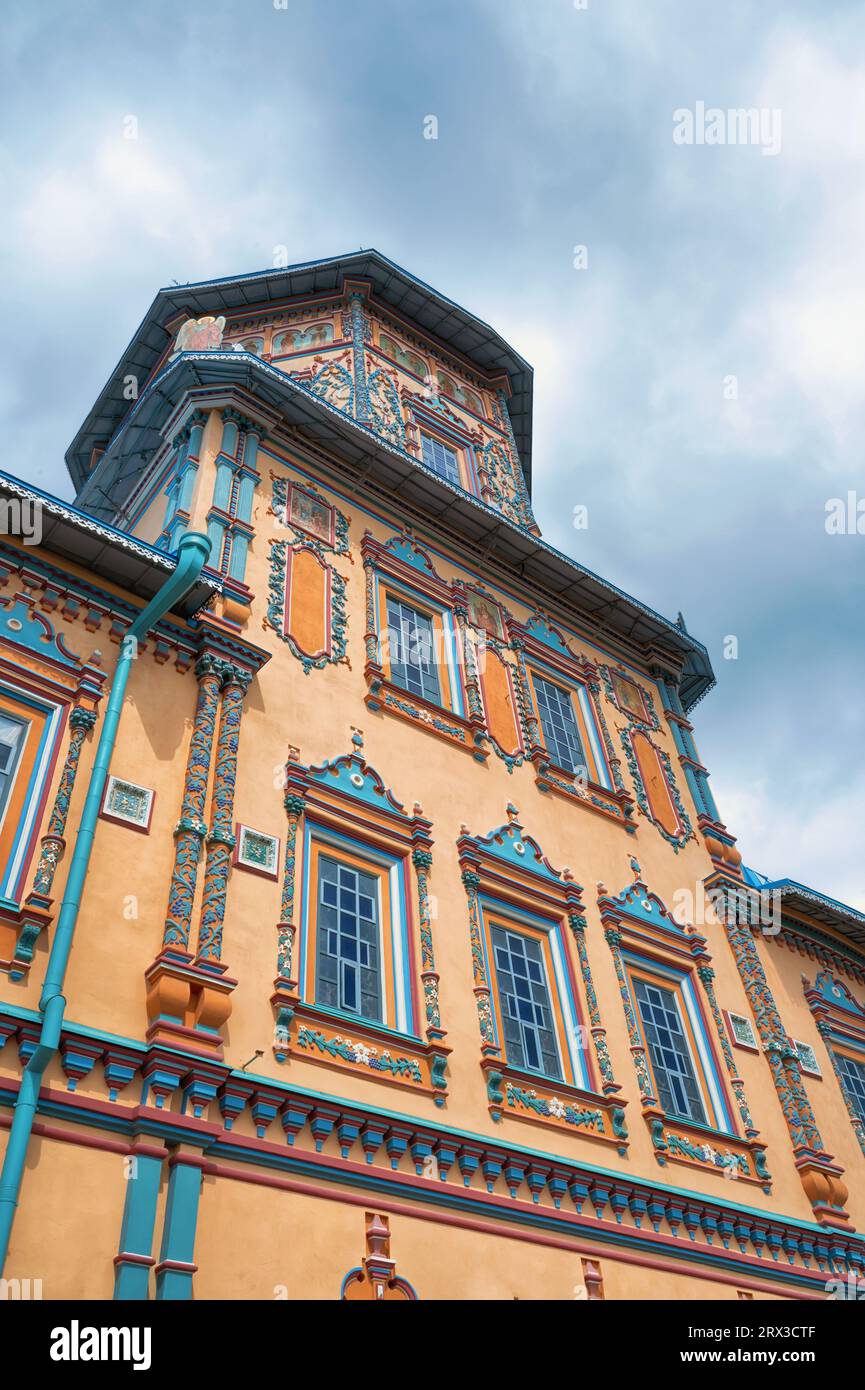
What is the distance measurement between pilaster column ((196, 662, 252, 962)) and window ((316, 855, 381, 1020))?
1192mm

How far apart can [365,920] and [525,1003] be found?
6.85 feet

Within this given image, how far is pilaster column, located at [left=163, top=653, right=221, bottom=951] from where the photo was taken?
9000 millimetres

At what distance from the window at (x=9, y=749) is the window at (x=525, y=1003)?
524 centimetres

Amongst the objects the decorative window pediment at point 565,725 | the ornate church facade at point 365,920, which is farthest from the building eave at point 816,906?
the decorative window pediment at point 565,725

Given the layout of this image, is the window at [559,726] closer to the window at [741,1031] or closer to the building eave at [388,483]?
the building eave at [388,483]

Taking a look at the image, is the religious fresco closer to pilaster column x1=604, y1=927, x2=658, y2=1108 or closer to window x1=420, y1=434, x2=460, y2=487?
window x1=420, y1=434, x2=460, y2=487

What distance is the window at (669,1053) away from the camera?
12508 millimetres

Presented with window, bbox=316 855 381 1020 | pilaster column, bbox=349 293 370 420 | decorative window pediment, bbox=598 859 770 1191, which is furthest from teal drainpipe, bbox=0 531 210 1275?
pilaster column, bbox=349 293 370 420

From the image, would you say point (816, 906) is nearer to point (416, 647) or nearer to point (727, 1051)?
point (727, 1051)

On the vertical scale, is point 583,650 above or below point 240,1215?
above

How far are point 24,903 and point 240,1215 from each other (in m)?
2.72

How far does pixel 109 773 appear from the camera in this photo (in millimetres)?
9602
